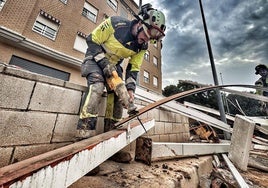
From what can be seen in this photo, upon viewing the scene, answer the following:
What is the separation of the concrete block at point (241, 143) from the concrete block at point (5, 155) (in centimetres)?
367

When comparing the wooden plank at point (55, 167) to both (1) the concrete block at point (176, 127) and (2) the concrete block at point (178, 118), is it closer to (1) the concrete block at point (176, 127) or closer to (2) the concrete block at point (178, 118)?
→ (1) the concrete block at point (176, 127)

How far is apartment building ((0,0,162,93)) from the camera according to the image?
6.73 metres

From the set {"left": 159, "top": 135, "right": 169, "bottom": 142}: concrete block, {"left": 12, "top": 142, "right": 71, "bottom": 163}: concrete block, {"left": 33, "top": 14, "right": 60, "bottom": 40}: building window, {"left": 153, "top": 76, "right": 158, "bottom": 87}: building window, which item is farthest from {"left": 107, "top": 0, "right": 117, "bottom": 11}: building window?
{"left": 12, "top": 142, "right": 71, "bottom": 163}: concrete block

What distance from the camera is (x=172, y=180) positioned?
145cm

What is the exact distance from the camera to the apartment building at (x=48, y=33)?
22.1 ft

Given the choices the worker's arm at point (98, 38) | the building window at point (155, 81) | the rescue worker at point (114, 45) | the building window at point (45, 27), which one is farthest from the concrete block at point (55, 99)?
the building window at point (155, 81)

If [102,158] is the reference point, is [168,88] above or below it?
above

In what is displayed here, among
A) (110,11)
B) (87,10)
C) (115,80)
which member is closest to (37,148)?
(115,80)

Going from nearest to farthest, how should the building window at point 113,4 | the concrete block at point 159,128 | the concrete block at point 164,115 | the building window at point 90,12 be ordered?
the concrete block at point 159,128, the concrete block at point 164,115, the building window at point 90,12, the building window at point 113,4

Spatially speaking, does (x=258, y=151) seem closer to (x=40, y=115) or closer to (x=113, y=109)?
(x=113, y=109)

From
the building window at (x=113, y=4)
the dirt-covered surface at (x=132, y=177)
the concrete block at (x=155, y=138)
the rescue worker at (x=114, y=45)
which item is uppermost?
the building window at (x=113, y=4)

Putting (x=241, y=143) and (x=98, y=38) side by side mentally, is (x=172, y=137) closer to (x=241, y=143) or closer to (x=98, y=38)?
(x=241, y=143)

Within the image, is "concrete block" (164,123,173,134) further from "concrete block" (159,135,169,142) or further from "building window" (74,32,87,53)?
"building window" (74,32,87,53)

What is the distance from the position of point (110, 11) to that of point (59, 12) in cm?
504
